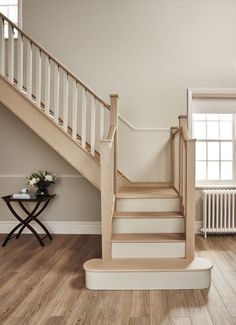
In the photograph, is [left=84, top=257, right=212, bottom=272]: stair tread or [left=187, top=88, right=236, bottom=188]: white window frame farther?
[left=187, top=88, right=236, bottom=188]: white window frame

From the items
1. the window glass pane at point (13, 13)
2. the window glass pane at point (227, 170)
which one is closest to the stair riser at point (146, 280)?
the window glass pane at point (227, 170)

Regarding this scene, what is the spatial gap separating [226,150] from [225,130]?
35cm

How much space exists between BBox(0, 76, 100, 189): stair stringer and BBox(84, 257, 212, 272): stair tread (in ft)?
3.67

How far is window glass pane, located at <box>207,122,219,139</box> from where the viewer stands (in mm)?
5070

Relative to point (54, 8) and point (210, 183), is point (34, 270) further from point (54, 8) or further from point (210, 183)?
point (54, 8)

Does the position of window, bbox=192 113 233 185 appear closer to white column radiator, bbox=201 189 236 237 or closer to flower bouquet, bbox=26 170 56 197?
white column radiator, bbox=201 189 236 237

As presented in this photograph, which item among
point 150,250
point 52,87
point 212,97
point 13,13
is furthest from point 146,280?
point 13,13

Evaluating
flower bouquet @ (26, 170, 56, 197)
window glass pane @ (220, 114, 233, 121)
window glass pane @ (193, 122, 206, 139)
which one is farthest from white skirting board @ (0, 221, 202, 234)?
window glass pane @ (220, 114, 233, 121)

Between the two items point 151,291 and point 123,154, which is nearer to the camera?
point 151,291

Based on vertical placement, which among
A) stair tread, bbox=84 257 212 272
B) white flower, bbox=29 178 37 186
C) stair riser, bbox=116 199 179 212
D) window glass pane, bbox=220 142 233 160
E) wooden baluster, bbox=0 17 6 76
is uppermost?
wooden baluster, bbox=0 17 6 76

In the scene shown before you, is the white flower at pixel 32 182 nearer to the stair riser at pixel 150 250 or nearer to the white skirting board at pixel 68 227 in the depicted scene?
the white skirting board at pixel 68 227

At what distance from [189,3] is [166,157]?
2602 millimetres

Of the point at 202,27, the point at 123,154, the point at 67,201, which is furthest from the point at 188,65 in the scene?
the point at 67,201

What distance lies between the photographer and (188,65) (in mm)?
4863
